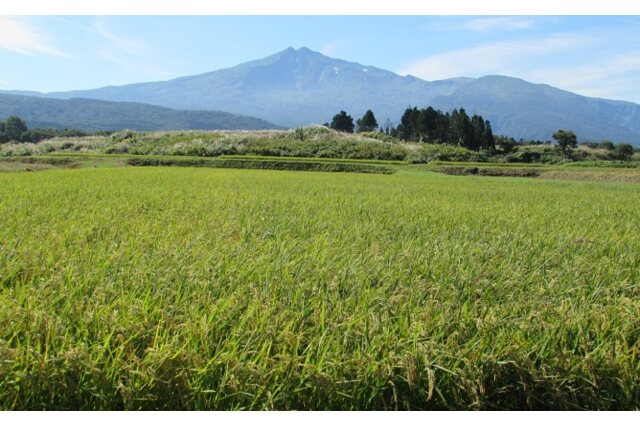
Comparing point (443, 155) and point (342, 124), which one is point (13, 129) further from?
point (443, 155)

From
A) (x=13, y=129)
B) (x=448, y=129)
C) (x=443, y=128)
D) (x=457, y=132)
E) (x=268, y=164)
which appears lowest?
(x=13, y=129)

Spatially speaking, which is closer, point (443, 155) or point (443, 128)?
point (443, 155)

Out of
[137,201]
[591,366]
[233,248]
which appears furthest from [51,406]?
[137,201]

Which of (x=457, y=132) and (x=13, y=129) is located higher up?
(x=457, y=132)

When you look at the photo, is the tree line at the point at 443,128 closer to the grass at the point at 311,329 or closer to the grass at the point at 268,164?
the grass at the point at 268,164

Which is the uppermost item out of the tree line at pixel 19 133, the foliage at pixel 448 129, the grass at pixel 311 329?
the foliage at pixel 448 129

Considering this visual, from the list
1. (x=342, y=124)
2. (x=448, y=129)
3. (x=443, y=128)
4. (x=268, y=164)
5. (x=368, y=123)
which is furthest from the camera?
(x=368, y=123)

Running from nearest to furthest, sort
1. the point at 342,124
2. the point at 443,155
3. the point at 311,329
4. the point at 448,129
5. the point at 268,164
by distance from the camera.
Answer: the point at 311,329, the point at 268,164, the point at 443,155, the point at 448,129, the point at 342,124

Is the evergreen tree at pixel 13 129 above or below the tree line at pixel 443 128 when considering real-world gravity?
below

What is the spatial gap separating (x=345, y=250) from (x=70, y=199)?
268 inches

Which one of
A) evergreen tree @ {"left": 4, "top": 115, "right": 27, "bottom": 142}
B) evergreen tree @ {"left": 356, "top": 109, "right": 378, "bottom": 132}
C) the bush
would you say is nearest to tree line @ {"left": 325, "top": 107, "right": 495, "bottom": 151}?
evergreen tree @ {"left": 356, "top": 109, "right": 378, "bottom": 132}

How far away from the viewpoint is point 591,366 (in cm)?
230

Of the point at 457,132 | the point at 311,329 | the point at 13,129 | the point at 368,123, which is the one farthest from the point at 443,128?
the point at 13,129

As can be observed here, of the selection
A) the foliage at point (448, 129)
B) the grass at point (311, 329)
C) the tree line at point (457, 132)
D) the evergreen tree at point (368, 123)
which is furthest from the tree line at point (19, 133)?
the grass at point (311, 329)
